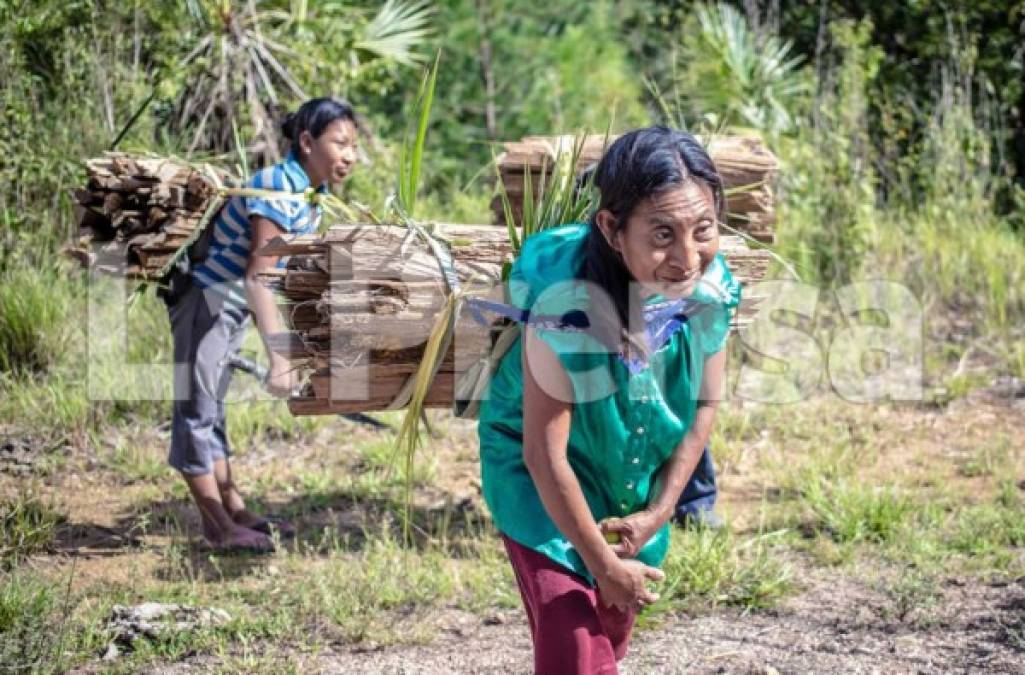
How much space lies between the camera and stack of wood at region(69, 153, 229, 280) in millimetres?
4473

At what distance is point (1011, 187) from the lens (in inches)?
333

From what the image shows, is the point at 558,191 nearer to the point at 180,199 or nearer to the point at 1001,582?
the point at 180,199

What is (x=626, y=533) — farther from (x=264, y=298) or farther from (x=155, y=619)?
(x=264, y=298)

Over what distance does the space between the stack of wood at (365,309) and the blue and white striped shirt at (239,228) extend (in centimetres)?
101

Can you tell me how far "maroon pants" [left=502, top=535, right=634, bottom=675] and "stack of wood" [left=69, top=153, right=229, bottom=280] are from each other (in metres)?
2.25

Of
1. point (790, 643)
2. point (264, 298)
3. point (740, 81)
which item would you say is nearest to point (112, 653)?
point (264, 298)

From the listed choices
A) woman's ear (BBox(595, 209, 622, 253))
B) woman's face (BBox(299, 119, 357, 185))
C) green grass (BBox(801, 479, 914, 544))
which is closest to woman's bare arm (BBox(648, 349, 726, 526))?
woman's ear (BBox(595, 209, 622, 253))

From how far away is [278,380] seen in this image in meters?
4.37

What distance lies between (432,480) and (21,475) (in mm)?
1668

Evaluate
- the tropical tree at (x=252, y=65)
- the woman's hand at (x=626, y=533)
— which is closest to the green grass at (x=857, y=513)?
the woman's hand at (x=626, y=533)

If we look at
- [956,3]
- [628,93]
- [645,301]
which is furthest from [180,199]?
[628,93]

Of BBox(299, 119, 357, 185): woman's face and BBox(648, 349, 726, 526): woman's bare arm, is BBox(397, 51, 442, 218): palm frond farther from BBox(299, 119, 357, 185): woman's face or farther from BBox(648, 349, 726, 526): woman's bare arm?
BBox(648, 349, 726, 526): woman's bare arm

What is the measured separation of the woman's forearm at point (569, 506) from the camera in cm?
250

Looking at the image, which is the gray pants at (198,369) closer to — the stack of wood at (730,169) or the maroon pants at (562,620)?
the stack of wood at (730,169)
